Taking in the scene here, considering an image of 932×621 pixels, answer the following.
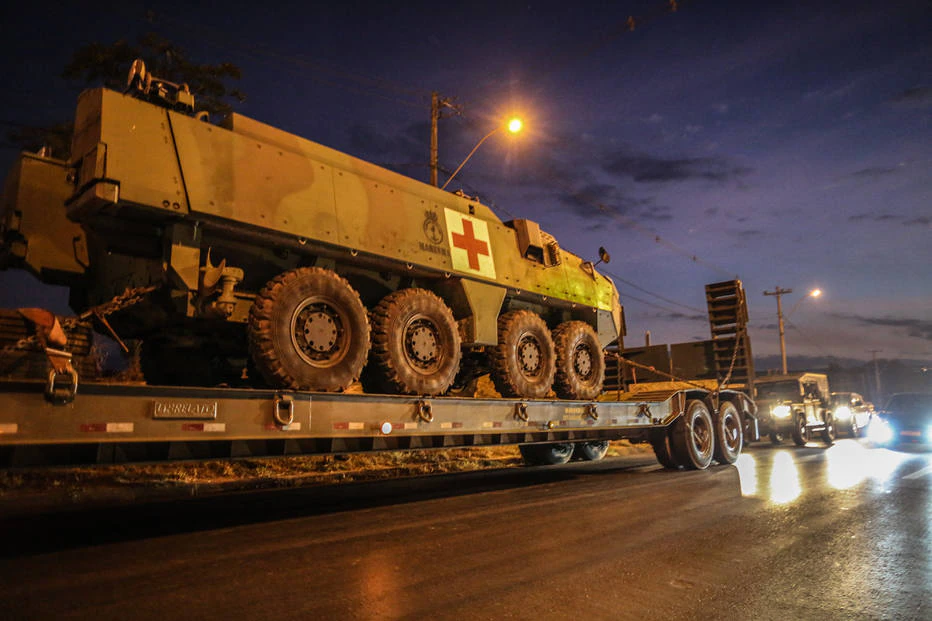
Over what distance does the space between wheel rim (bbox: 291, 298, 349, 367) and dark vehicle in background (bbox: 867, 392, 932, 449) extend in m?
18.0

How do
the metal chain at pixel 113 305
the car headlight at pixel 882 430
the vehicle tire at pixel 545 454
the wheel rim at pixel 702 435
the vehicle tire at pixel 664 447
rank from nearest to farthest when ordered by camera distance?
Answer: the metal chain at pixel 113 305 → the vehicle tire at pixel 664 447 → the wheel rim at pixel 702 435 → the vehicle tire at pixel 545 454 → the car headlight at pixel 882 430

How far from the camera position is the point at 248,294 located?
21.3ft

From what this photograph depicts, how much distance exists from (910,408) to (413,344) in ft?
57.8

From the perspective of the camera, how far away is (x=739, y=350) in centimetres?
1634

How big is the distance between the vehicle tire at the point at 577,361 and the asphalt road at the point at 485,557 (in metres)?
1.94

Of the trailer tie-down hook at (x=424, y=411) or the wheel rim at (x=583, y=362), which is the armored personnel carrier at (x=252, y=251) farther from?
the wheel rim at (x=583, y=362)

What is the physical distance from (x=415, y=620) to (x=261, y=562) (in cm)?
172

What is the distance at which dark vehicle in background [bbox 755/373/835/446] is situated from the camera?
20359 millimetres

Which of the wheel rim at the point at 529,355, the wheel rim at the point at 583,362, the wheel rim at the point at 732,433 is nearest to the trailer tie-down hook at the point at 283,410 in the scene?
the wheel rim at the point at 529,355

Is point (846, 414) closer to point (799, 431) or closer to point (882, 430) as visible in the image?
point (799, 431)

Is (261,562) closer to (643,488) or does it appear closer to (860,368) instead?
(643,488)

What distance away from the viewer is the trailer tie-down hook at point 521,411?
8.19 meters

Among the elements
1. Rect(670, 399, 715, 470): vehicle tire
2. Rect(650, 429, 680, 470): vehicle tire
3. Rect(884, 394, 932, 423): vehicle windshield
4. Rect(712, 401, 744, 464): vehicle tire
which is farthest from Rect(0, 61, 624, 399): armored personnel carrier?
Rect(884, 394, 932, 423): vehicle windshield

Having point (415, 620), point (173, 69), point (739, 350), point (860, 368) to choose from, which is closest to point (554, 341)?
point (415, 620)
